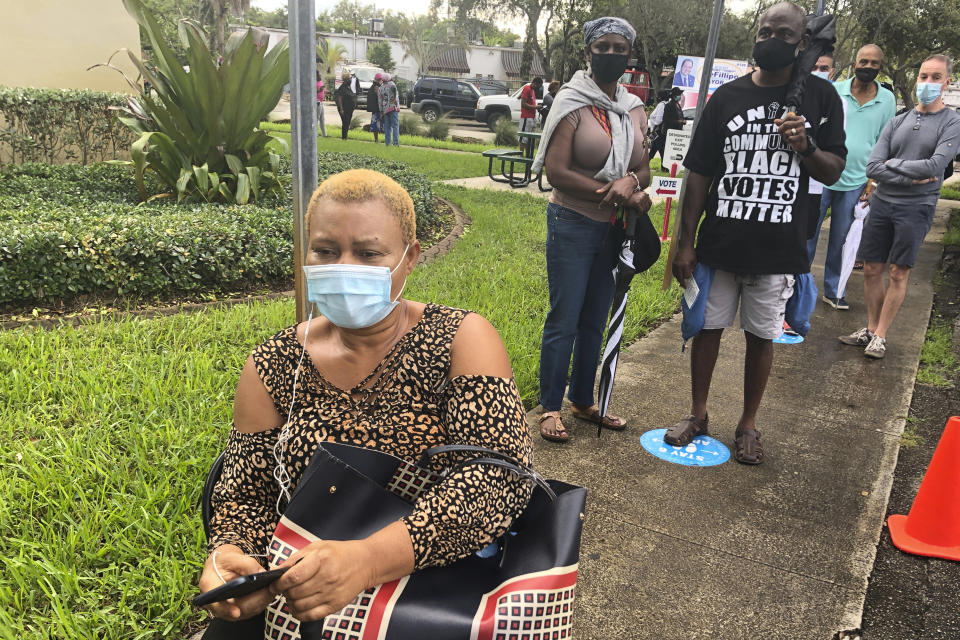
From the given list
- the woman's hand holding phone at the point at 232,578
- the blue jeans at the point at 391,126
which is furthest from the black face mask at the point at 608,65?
the blue jeans at the point at 391,126

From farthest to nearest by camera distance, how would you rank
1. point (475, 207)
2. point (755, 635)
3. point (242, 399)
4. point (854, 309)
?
point (475, 207) < point (854, 309) < point (755, 635) < point (242, 399)

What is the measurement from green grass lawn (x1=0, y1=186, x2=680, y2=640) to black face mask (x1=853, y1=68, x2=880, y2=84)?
2651 mm

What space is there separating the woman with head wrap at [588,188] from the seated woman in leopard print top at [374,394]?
5.64 ft

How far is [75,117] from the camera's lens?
8.88m

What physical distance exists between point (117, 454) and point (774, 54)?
124 inches

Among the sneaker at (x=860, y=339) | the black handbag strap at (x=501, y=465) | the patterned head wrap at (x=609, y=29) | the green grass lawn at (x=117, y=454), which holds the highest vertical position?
the patterned head wrap at (x=609, y=29)

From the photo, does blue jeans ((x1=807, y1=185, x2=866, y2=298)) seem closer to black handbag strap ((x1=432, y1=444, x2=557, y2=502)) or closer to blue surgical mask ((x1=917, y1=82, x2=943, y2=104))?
blue surgical mask ((x1=917, y1=82, x2=943, y2=104))

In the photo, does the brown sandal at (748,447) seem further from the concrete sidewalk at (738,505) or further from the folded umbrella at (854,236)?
the folded umbrella at (854,236)

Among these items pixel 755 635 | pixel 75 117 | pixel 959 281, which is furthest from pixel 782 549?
pixel 75 117

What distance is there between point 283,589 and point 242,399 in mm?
532

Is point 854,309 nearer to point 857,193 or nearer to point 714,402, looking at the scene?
point 857,193

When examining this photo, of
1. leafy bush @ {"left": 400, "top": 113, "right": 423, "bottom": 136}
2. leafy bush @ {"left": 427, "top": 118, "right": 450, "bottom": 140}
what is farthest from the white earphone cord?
leafy bush @ {"left": 400, "top": 113, "right": 423, "bottom": 136}

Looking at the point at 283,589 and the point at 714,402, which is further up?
the point at 283,589

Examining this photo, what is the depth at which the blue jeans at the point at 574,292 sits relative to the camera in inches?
134
